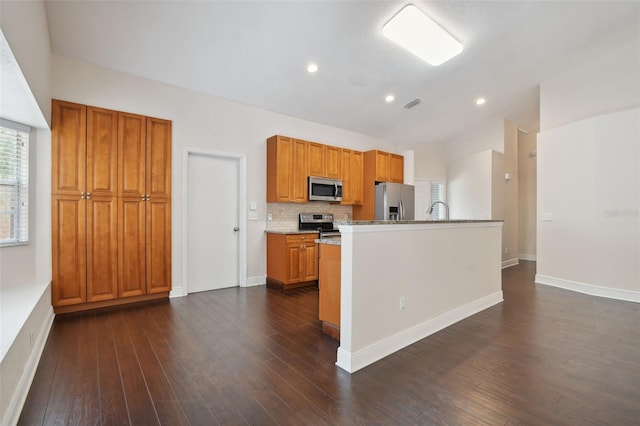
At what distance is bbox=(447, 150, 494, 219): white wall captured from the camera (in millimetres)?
6500

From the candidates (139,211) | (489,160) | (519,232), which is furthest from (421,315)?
(519,232)

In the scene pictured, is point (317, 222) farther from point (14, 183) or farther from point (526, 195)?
point (526, 195)

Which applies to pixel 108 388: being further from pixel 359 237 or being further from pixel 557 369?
pixel 557 369

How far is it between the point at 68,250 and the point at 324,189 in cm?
371

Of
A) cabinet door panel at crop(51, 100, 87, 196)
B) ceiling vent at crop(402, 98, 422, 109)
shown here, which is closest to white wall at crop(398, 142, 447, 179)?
ceiling vent at crop(402, 98, 422, 109)

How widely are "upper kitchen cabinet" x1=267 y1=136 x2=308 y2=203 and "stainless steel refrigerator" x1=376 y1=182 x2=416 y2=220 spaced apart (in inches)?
66.0

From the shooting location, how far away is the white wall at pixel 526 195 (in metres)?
7.88

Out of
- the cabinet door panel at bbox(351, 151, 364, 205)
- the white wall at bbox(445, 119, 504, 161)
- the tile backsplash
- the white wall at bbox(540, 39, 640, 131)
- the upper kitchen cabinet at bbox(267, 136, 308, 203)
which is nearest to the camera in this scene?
the white wall at bbox(540, 39, 640, 131)

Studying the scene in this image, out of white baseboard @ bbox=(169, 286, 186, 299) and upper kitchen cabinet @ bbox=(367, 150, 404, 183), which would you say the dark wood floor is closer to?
white baseboard @ bbox=(169, 286, 186, 299)

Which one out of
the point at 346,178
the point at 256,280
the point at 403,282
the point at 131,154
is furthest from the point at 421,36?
the point at 256,280

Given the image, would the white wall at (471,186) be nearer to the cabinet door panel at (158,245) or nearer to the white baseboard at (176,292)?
the white baseboard at (176,292)

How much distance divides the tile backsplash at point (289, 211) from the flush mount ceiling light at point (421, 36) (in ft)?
9.78

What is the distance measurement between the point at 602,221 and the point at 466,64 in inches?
123

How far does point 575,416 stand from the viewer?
1671mm
